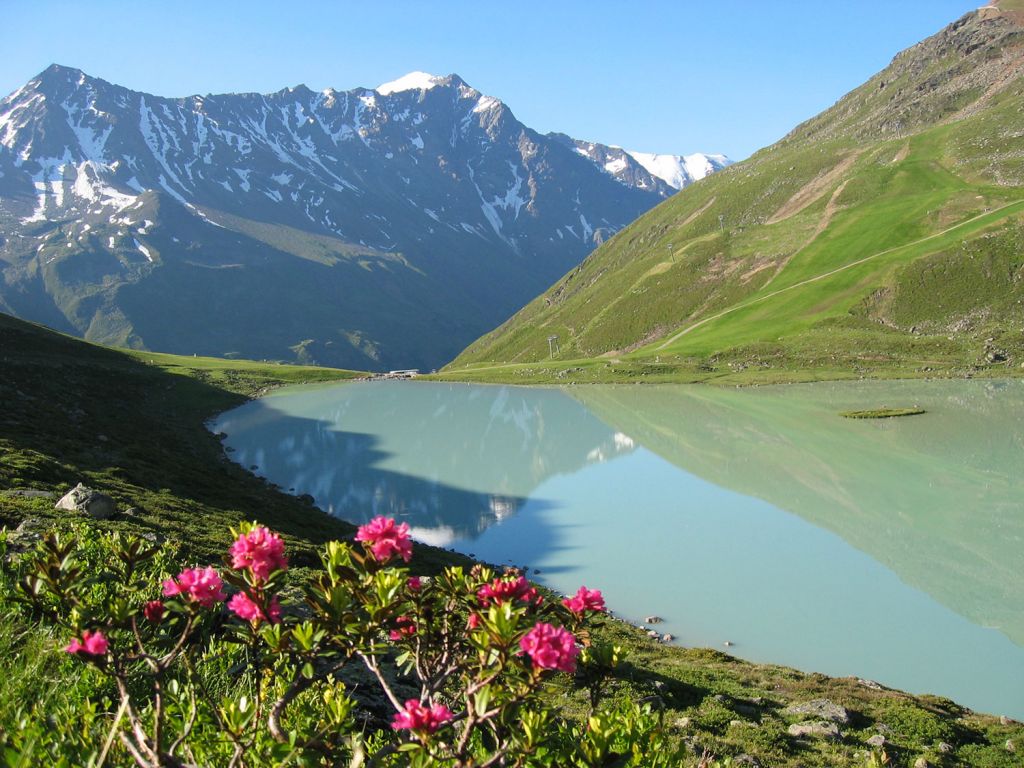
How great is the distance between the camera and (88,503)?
832 inches

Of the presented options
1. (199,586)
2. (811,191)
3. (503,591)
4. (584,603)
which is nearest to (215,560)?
(199,586)

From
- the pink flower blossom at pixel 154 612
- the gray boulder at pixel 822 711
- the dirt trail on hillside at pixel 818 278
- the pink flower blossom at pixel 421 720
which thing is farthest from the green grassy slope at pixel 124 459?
Result: the dirt trail on hillside at pixel 818 278

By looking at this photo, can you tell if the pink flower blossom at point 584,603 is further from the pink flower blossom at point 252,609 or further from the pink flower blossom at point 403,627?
the pink flower blossom at point 252,609

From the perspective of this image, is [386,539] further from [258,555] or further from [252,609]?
[252,609]

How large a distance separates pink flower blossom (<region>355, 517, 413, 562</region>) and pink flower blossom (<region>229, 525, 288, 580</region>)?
0.54 m

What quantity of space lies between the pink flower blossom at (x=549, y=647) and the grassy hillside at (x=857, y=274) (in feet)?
346

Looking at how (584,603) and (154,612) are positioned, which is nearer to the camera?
(154,612)

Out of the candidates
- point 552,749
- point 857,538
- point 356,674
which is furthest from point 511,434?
point 552,749

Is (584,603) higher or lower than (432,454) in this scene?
higher

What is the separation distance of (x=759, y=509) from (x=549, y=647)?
36.8 metres

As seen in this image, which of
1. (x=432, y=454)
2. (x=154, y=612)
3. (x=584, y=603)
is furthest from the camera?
(x=432, y=454)

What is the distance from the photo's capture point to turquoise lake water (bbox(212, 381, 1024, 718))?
853 inches

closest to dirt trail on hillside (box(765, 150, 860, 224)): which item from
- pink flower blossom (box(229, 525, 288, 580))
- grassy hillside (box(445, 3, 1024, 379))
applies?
grassy hillside (box(445, 3, 1024, 379))

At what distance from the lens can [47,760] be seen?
3.70 metres
